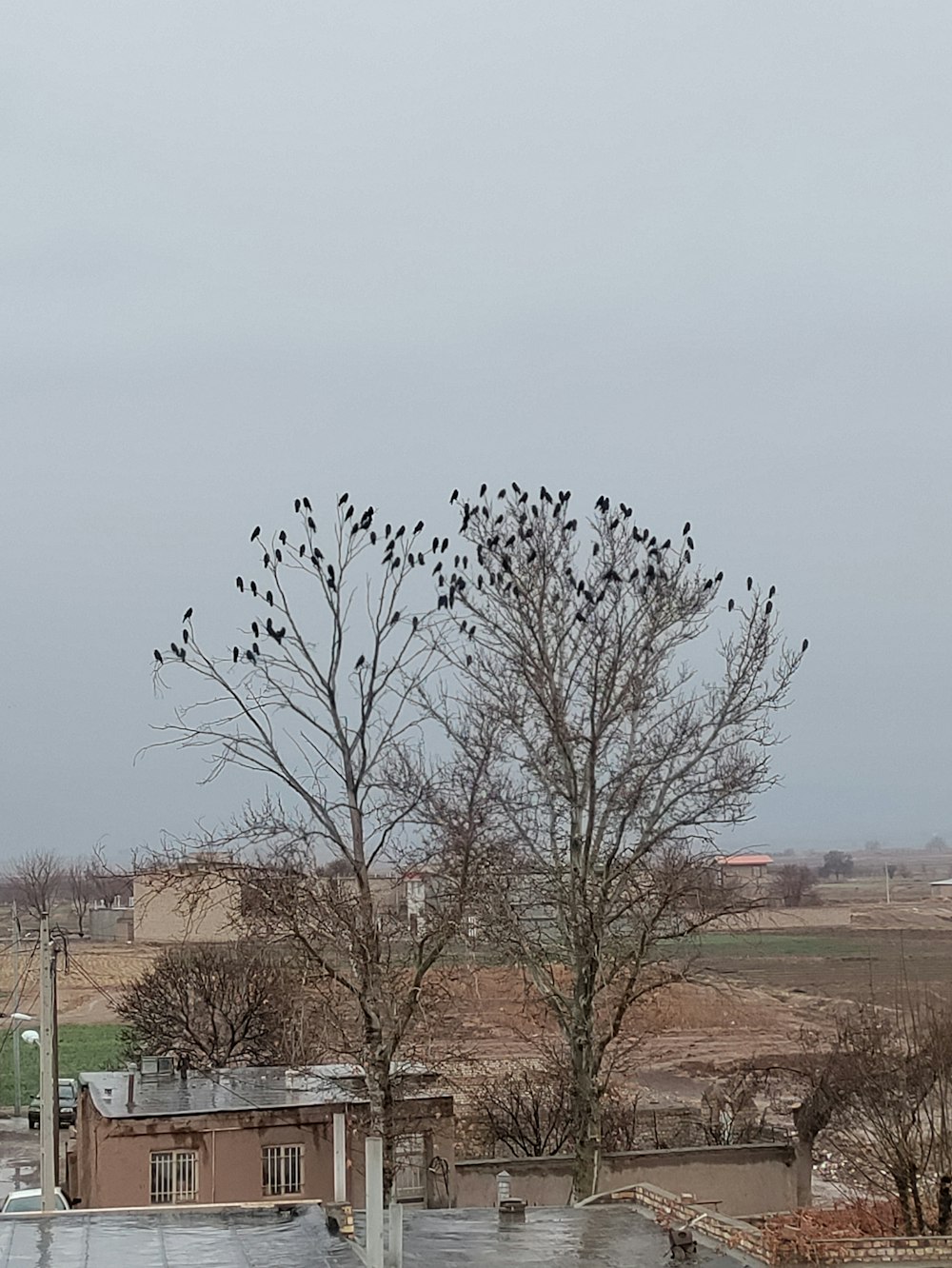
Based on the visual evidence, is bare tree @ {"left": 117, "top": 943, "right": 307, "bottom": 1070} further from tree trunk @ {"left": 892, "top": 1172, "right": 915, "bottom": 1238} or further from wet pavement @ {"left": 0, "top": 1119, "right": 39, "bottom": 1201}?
tree trunk @ {"left": 892, "top": 1172, "right": 915, "bottom": 1238}

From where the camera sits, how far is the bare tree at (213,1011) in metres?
35.4

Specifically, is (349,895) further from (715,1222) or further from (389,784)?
(715,1222)

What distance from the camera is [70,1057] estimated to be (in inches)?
1907

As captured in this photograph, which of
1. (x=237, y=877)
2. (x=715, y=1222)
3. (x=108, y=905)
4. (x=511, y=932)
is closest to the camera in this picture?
(x=715, y=1222)

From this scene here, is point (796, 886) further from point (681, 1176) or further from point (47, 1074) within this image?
point (47, 1074)

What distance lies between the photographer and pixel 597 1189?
23.5m

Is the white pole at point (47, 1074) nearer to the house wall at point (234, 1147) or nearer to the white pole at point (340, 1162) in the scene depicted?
the house wall at point (234, 1147)

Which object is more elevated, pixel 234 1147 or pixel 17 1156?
pixel 234 1147

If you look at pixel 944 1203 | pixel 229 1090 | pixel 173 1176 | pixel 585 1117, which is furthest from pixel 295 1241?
pixel 229 1090

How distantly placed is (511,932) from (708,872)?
10.1 feet

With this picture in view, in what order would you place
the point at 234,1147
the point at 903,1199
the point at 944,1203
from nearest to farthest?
1. the point at 944,1203
2. the point at 903,1199
3. the point at 234,1147

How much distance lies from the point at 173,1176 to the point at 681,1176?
8033mm

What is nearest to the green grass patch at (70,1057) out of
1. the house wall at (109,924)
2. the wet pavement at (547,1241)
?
the house wall at (109,924)

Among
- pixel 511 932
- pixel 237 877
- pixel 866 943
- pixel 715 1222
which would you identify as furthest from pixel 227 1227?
pixel 866 943
